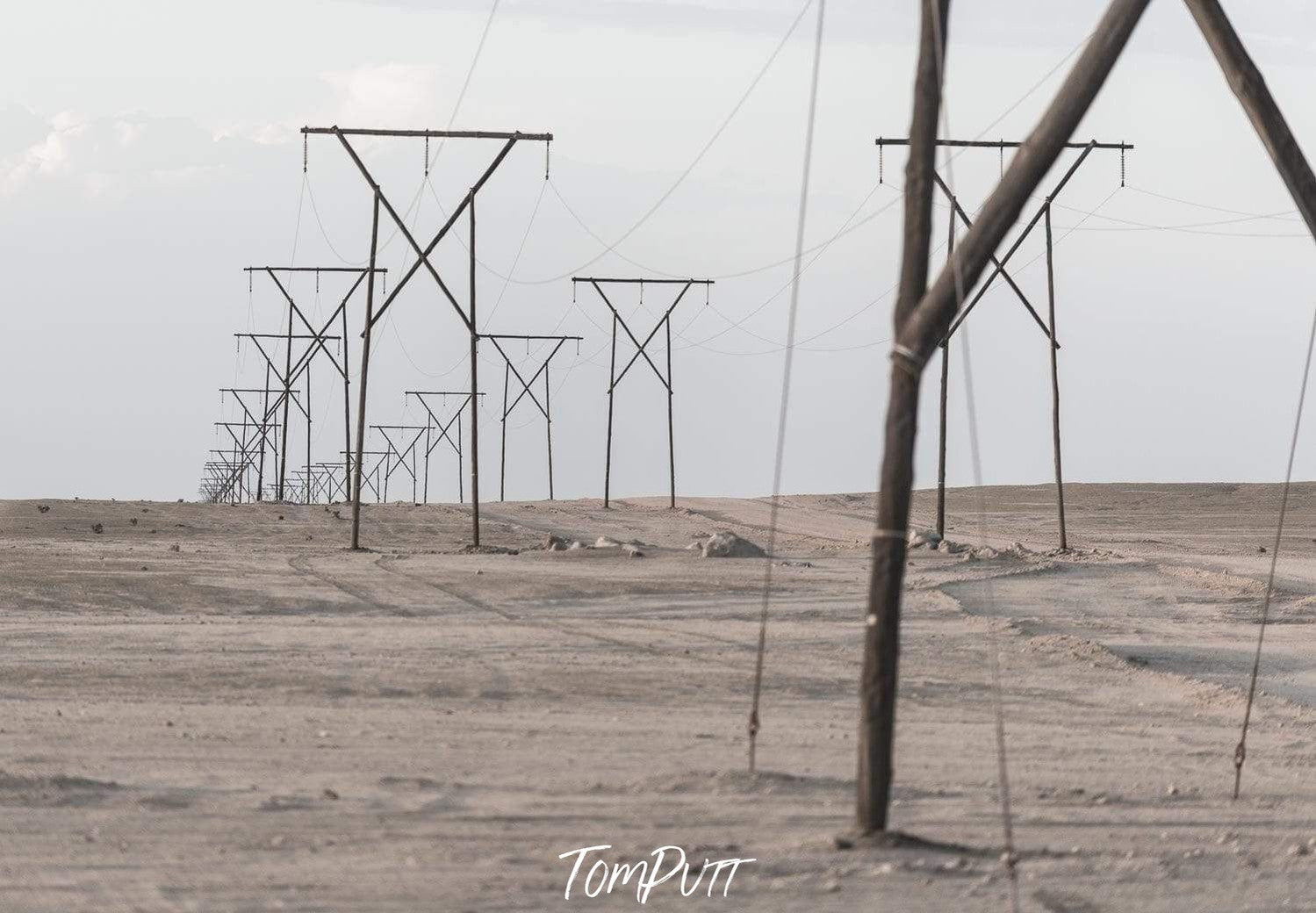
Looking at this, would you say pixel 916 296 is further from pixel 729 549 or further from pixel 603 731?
pixel 729 549

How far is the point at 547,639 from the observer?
20.2 metres

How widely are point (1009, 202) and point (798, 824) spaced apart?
3562 mm

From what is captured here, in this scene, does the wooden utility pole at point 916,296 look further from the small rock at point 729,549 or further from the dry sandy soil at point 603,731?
the small rock at point 729,549

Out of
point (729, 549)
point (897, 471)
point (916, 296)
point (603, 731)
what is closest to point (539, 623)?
point (603, 731)

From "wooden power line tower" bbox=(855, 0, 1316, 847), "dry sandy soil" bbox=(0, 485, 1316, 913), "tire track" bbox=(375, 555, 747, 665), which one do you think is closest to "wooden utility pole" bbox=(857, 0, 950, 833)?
"wooden power line tower" bbox=(855, 0, 1316, 847)

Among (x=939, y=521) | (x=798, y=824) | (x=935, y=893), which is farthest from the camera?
(x=939, y=521)

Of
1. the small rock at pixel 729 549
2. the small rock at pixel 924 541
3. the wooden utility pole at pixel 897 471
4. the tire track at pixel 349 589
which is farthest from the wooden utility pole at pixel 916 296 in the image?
the small rock at pixel 924 541

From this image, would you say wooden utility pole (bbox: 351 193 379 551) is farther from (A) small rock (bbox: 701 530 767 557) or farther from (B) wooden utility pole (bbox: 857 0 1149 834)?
(B) wooden utility pole (bbox: 857 0 1149 834)

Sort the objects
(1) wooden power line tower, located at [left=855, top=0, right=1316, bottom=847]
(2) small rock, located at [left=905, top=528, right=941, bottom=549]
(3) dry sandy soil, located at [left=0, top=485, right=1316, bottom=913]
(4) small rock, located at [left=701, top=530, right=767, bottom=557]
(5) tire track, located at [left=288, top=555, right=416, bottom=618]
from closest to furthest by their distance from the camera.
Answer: (3) dry sandy soil, located at [left=0, top=485, right=1316, bottom=913] → (1) wooden power line tower, located at [left=855, top=0, right=1316, bottom=847] → (5) tire track, located at [left=288, top=555, right=416, bottom=618] → (4) small rock, located at [left=701, top=530, right=767, bottom=557] → (2) small rock, located at [left=905, top=528, right=941, bottom=549]

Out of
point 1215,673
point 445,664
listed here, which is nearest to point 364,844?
point 445,664

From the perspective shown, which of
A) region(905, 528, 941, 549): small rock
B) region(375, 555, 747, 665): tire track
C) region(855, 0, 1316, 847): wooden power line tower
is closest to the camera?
region(855, 0, 1316, 847): wooden power line tower

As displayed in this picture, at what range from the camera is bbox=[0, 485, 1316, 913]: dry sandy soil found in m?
9.07

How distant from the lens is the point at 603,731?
14188 millimetres

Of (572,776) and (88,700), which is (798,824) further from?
(88,700)
